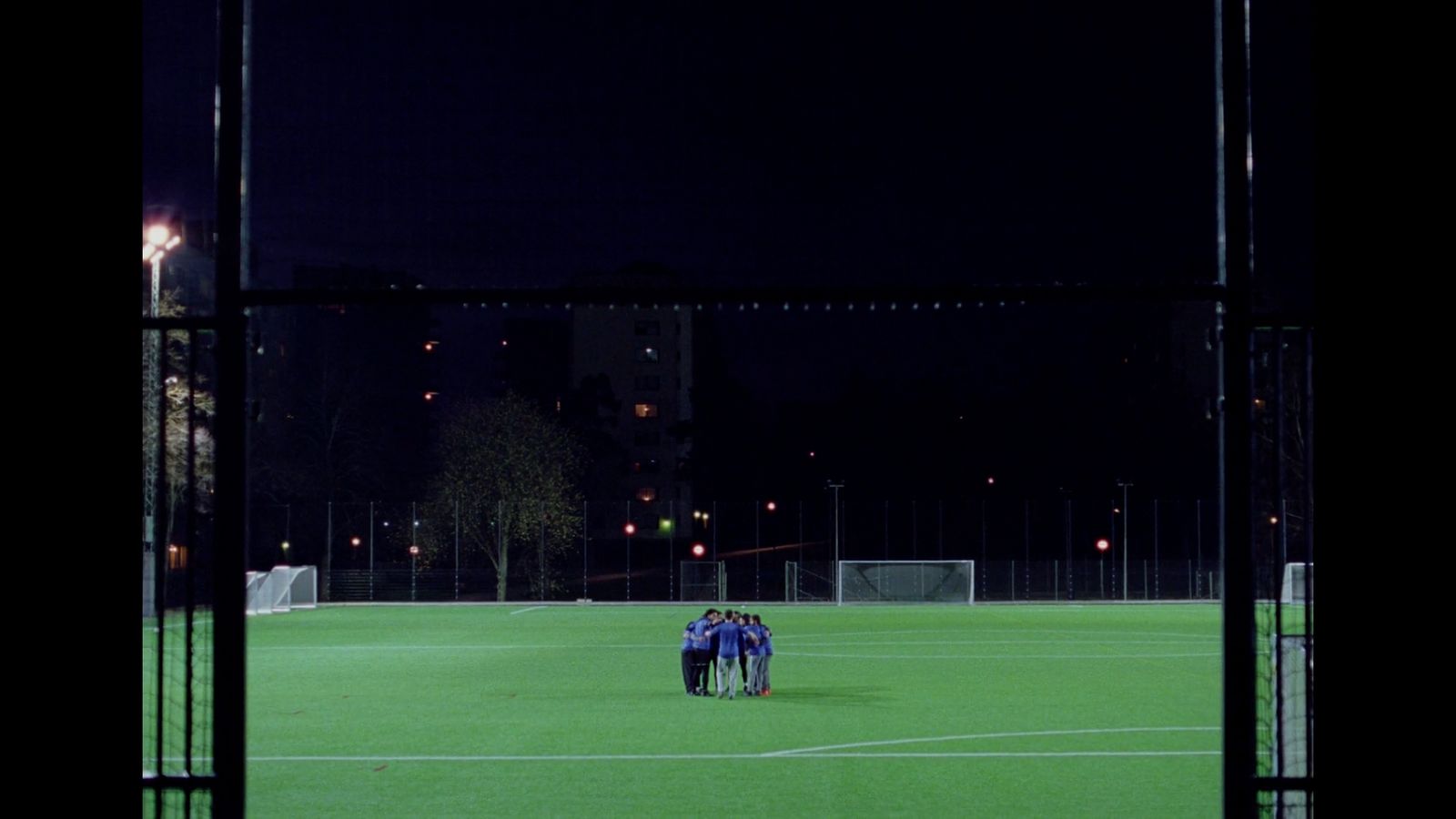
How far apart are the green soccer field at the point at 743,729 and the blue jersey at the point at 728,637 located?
0.72 m

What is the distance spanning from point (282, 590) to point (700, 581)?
14.5 metres

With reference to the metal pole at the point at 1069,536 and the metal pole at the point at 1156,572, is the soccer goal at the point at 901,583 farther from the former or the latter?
the metal pole at the point at 1156,572

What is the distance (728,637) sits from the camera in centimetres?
2092

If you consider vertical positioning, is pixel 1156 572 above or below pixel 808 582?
above

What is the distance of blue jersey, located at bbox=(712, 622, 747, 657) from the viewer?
20547mm

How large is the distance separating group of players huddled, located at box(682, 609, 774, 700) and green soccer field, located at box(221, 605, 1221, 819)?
383 mm

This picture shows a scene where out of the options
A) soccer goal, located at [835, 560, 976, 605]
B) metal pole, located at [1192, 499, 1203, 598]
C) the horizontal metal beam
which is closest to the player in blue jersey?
the horizontal metal beam

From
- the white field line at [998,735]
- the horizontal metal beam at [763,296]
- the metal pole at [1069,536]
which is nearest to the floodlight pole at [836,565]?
the metal pole at [1069,536]

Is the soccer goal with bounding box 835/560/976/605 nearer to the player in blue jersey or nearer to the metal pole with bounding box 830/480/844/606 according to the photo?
the metal pole with bounding box 830/480/844/606

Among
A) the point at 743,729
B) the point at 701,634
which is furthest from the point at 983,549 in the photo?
the point at 743,729

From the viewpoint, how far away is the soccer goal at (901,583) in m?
52.5

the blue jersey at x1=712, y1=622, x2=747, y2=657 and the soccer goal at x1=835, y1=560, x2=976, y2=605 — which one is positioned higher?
the blue jersey at x1=712, y1=622, x2=747, y2=657

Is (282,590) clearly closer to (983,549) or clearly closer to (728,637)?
(983,549)
